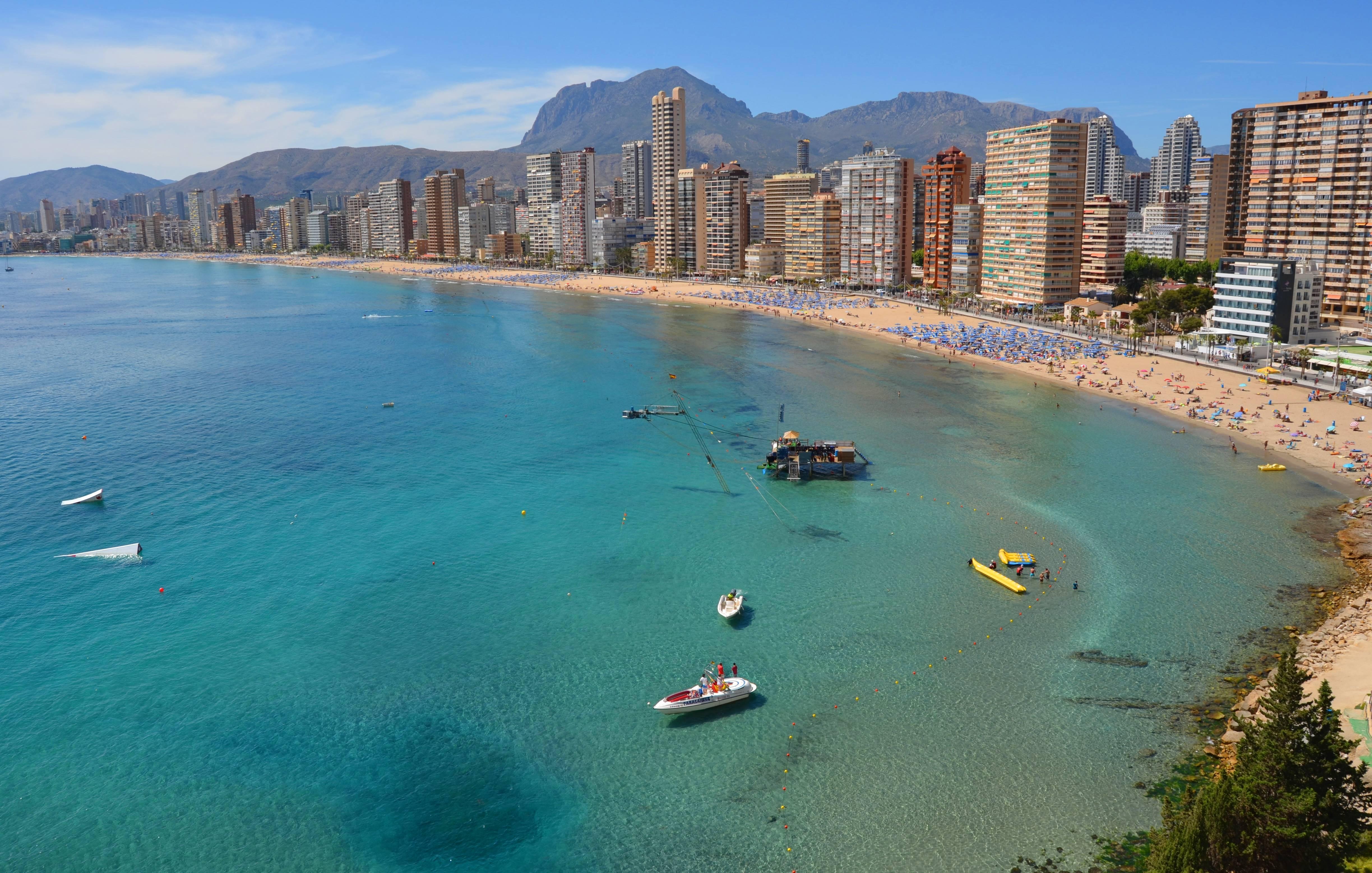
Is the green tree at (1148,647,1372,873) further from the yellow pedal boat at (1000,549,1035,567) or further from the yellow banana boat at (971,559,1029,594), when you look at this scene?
the yellow pedal boat at (1000,549,1035,567)

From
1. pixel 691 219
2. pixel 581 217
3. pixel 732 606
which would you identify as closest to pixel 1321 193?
pixel 732 606

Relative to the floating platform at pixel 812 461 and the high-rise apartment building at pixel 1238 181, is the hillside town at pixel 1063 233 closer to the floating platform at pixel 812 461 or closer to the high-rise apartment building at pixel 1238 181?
the high-rise apartment building at pixel 1238 181

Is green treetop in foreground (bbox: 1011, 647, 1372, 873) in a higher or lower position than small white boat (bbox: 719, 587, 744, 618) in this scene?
higher

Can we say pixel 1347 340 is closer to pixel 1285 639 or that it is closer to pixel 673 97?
pixel 1285 639

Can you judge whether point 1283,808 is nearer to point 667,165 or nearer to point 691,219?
point 691,219

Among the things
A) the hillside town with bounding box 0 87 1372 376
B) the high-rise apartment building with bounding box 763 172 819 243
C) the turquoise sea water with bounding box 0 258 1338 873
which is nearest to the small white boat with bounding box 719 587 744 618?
the turquoise sea water with bounding box 0 258 1338 873

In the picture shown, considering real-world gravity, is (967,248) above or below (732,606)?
above
